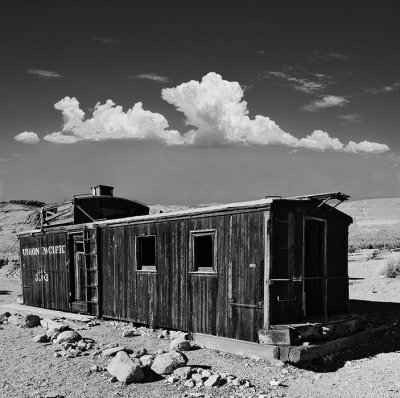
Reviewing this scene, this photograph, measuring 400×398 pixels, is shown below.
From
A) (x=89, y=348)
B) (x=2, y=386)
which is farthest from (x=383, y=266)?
(x=2, y=386)

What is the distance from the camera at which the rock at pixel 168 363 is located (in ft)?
34.0

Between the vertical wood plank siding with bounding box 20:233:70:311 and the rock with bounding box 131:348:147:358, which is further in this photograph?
the vertical wood plank siding with bounding box 20:233:70:311

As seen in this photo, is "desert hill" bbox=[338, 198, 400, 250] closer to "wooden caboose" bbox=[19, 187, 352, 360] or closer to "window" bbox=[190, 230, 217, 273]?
"wooden caboose" bbox=[19, 187, 352, 360]

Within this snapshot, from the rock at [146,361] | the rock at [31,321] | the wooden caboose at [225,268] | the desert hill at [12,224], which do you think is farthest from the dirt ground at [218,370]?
the desert hill at [12,224]

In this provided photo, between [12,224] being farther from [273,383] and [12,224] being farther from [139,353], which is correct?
[273,383]

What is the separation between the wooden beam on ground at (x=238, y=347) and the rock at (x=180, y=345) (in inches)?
18.8

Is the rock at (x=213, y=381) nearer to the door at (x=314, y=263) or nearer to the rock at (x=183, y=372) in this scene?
the rock at (x=183, y=372)

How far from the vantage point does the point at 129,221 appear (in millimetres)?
15609

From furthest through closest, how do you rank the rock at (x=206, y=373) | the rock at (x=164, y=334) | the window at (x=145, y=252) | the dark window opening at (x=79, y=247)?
the dark window opening at (x=79, y=247)
the window at (x=145, y=252)
the rock at (x=164, y=334)
the rock at (x=206, y=373)

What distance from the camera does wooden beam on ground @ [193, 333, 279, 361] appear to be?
429 inches

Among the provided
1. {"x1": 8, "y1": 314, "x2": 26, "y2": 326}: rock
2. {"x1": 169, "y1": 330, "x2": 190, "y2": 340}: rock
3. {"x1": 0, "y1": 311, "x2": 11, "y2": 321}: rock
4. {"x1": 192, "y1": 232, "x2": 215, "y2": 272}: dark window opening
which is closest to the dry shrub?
{"x1": 192, "y1": 232, "x2": 215, "y2": 272}: dark window opening

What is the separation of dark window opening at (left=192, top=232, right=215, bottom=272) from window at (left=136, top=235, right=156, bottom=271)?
5.20ft

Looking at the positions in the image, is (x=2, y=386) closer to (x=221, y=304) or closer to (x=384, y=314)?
(x=221, y=304)

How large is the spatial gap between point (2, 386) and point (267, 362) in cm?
586
